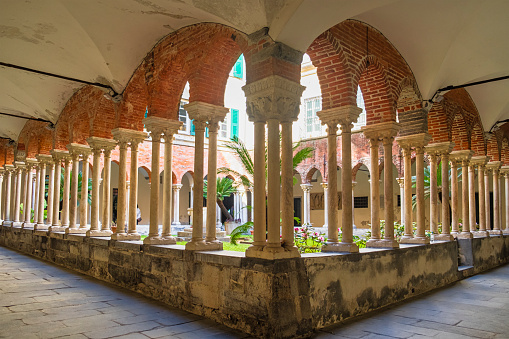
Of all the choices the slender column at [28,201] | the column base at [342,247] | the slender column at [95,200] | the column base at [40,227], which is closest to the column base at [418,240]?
the column base at [342,247]

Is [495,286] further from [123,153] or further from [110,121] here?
[110,121]

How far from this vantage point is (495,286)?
7.52m

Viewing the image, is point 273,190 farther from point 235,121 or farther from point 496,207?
point 235,121

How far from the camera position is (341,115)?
600 cm

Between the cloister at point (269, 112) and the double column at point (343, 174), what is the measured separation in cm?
2

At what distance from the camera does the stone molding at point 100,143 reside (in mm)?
8828

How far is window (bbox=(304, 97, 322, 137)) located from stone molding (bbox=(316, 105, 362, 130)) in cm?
1267

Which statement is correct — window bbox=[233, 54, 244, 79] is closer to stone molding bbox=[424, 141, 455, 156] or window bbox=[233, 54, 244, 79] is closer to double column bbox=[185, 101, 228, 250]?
stone molding bbox=[424, 141, 455, 156]

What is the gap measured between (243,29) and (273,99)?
1028mm

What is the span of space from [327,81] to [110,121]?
508cm

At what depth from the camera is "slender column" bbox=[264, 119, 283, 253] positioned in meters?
4.69

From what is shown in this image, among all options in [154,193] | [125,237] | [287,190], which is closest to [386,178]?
[287,190]

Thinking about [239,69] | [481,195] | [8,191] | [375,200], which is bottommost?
[375,200]

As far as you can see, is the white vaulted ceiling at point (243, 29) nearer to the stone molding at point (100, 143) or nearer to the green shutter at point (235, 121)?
the stone molding at point (100, 143)
